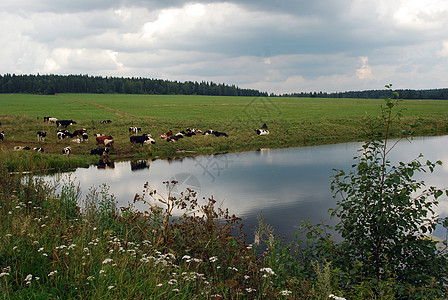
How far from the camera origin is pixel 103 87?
445 ft

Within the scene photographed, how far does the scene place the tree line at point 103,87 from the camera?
390ft

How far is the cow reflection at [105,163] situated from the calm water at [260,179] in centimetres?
49

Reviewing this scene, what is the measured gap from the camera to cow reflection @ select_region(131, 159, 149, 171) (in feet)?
81.2

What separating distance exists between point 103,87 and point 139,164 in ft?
392

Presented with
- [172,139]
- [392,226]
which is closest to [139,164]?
[172,139]

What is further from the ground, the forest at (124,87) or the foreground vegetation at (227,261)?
the forest at (124,87)

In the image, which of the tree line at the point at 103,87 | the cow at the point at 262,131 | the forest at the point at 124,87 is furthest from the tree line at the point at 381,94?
the cow at the point at 262,131

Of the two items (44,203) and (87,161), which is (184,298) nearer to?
(44,203)

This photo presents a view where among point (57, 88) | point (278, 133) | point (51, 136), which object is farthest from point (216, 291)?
point (57, 88)

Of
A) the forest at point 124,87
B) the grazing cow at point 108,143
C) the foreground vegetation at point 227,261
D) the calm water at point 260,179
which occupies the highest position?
the forest at point 124,87

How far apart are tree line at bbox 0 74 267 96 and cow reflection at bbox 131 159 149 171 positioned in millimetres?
89697

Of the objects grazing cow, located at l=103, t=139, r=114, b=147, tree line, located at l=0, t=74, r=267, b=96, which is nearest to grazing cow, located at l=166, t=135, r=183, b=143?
grazing cow, located at l=103, t=139, r=114, b=147

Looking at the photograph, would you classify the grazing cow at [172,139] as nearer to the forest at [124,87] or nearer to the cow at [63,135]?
the cow at [63,135]

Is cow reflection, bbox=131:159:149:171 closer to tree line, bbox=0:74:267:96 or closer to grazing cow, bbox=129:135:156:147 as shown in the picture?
grazing cow, bbox=129:135:156:147
